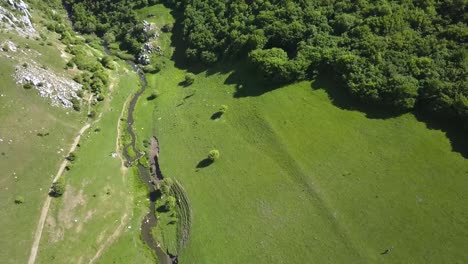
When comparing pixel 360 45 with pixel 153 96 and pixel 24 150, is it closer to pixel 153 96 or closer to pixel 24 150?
pixel 153 96

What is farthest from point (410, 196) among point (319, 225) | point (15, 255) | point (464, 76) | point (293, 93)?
point (15, 255)

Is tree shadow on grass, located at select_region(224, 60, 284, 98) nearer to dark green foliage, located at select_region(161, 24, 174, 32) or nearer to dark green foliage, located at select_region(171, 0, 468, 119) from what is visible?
dark green foliage, located at select_region(171, 0, 468, 119)

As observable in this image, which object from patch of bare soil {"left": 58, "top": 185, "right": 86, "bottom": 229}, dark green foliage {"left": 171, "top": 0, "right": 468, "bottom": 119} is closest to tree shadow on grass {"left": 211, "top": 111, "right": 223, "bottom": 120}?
dark green foliage {"left": 171, "top": 0, "right": 468, "bottom": 119}

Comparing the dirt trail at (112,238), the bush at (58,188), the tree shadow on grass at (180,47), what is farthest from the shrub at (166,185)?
the tree shadow on grass at (180,47)

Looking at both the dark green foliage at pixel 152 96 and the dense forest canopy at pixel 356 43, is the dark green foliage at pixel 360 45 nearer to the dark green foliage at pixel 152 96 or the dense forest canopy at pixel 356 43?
the dense forest canopy at pixel 356 43

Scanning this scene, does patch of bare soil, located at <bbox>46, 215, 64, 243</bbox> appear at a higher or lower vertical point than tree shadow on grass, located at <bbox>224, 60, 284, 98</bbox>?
lower
